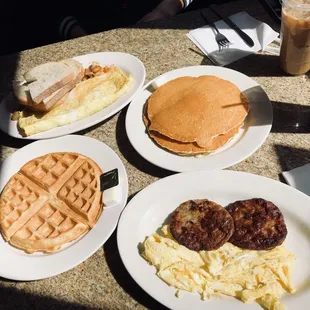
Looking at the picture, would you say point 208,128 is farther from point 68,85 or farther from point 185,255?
point 68,85

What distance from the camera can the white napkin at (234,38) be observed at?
1.87 m

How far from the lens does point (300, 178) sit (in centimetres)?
136

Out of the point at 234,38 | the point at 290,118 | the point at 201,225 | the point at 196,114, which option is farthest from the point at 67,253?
the point at 234,38

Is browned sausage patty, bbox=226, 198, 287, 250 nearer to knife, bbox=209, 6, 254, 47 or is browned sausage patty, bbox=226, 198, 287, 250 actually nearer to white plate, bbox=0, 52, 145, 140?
white plate, bbox=0, 52, 145, 140

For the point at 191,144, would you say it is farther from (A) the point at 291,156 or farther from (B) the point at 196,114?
(A) the point at 291,156

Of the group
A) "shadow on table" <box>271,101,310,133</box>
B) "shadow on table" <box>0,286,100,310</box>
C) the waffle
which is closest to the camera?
"shadow on table" <box>0,286,100,310</box>

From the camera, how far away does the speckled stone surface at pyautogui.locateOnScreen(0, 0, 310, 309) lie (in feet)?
4.01

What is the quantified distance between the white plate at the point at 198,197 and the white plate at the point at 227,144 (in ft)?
0.23

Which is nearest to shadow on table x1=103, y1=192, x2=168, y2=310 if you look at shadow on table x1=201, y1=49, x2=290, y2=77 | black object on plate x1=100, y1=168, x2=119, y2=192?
black object on plate x1=100, y1=168, x2=119, y2=192

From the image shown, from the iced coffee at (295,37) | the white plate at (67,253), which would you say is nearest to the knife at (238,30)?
the iced coffee at (295,37)

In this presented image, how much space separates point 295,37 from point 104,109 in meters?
0.78

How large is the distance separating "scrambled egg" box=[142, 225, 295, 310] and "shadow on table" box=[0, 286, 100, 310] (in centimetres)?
23

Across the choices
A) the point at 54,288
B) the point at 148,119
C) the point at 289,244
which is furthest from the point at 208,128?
the point at 54,288

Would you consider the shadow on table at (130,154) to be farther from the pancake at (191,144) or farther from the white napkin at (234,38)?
the white napkin at (234,38)
